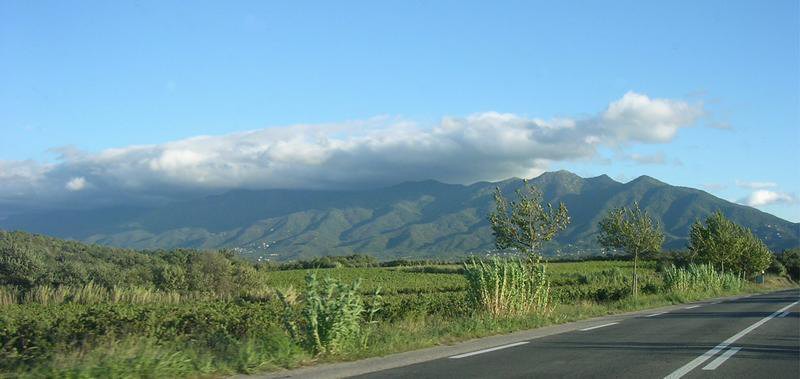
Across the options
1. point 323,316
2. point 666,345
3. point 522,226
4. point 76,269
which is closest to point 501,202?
point 522,226

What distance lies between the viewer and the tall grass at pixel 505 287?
19.2 m

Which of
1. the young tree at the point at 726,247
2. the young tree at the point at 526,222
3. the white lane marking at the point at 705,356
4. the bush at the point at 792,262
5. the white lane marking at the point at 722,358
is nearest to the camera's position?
the white lane marking at the point at 705,356

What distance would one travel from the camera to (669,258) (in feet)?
300

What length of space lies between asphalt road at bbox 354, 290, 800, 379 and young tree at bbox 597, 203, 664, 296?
830 inches

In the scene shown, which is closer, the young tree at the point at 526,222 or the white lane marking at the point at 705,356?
the white lane marking at the point at 705,356

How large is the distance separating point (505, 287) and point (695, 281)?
2687 cm

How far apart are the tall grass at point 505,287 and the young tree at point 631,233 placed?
62.0 feet

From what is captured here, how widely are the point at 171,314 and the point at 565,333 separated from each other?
10.2 meters

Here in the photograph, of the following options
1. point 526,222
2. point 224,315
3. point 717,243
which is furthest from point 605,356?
point 717,243

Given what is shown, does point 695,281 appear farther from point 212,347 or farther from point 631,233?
point 212,347

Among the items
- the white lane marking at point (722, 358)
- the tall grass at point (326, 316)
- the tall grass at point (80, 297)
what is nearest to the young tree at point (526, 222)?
the tall grass at point (80, 297)

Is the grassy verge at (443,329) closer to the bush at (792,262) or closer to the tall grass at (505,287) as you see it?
the tall grass at (505,287)

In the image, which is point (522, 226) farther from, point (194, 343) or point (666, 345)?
point (194, 343)

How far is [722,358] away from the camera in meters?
11.4
